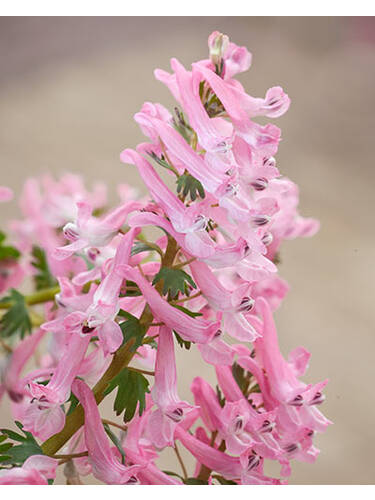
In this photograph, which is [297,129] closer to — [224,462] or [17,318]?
[17,318]

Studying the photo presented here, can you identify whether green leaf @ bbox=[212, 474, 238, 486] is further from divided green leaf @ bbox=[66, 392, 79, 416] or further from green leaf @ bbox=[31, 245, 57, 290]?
green leaf @ bbox=[31, 245, 57, 290]

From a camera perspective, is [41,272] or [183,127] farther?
[41,272]

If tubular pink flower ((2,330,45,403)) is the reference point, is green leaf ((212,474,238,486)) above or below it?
below

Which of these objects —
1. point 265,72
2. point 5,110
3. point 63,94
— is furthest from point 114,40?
point 265,72

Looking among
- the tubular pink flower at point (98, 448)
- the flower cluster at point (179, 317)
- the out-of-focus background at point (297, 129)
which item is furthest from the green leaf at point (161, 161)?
the out-of-focus background at point (297, 129)

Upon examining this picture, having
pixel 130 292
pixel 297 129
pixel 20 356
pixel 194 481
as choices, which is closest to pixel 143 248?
pixel 130 292

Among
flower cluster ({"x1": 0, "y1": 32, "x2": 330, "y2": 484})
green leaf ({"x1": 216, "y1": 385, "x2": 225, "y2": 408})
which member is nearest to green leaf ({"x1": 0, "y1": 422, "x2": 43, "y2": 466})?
flower cluster ({"x1": 0, "y1": 32, "x2": 330, "y2": 484})
